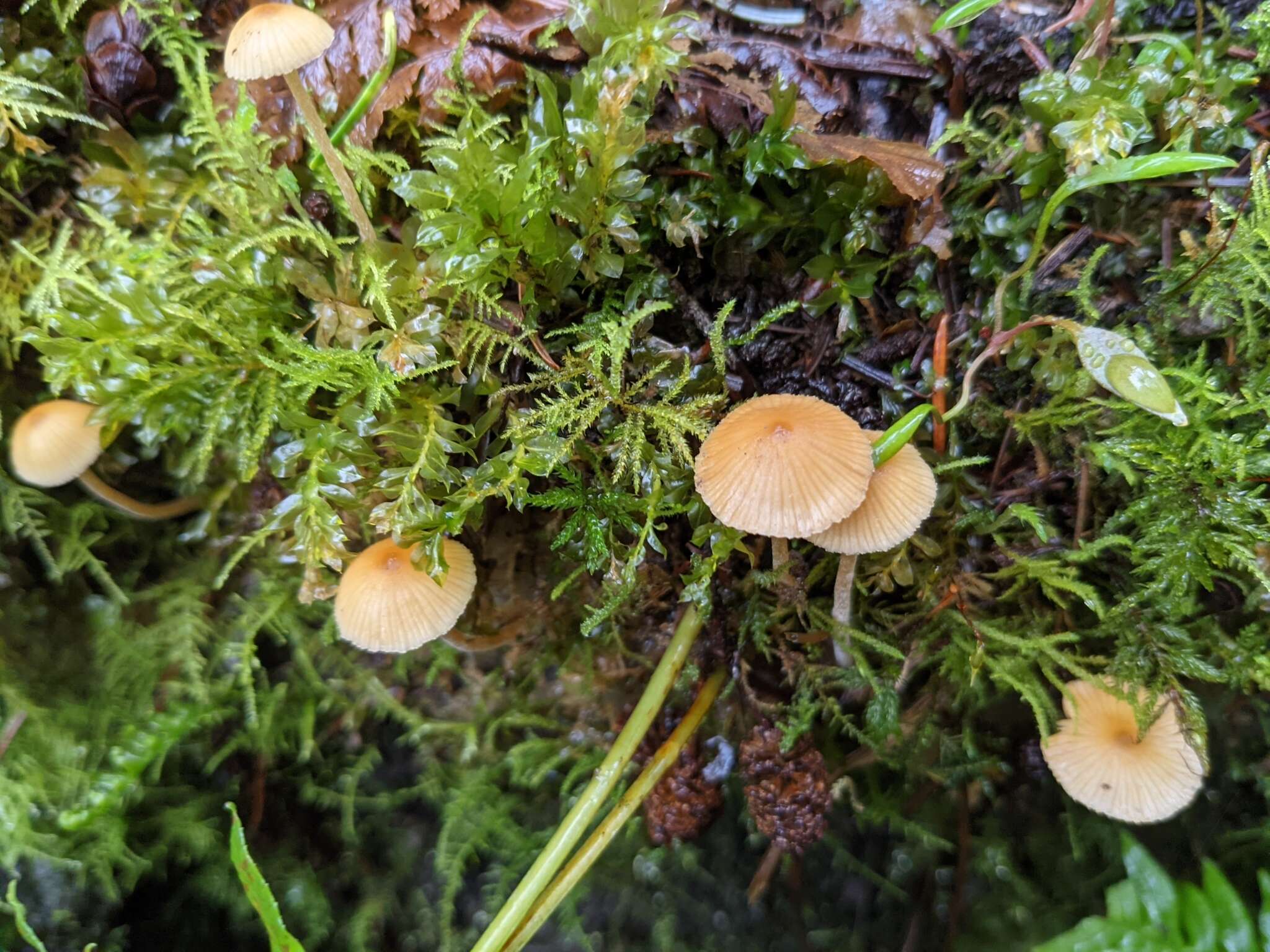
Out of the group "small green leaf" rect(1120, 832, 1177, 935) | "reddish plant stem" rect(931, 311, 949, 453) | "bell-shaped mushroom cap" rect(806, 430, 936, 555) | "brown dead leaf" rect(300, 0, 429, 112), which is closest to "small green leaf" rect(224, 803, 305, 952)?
"bell-shaped mushroom cap" rect(806, 430, 936, 555)

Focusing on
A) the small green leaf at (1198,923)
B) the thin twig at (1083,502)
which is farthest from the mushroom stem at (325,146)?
the small green leaf at (1198,923)

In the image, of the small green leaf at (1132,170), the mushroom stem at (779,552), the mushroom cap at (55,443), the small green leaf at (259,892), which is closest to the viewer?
the small green leaf at (1132,170)

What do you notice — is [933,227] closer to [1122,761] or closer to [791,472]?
[791,472]

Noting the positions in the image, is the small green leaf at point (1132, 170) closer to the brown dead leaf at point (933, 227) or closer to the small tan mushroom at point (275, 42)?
the brown dead leaf at point (933, 227)

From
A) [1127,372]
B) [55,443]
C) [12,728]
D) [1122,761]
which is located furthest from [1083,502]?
[12,728]

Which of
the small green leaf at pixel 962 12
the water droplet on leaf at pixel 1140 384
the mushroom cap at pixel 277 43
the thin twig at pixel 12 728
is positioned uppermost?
the mushroom cap at pixel 277 43

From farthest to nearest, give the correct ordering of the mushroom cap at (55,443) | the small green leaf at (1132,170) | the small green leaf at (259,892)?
the mushroom cap at (55,443)
the small green leaf at (259,892)
the small green leaf at (1132,170)

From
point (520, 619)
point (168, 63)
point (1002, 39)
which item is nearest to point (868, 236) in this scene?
point (1002, 39)

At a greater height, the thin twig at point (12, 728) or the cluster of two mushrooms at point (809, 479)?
the cluster of two mushrooms at point (809, 479)

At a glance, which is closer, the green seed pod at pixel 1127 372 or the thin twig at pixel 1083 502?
the green seed pod at pixel 1127 372
